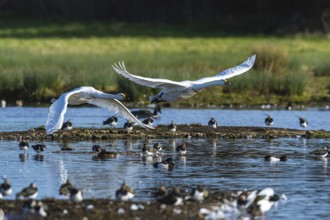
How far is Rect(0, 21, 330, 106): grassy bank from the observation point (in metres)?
39.8

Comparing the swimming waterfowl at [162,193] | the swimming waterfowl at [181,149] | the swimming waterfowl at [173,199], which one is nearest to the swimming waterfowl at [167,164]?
the swimming waterfowl at [181,149]

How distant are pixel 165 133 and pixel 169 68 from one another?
17.1m

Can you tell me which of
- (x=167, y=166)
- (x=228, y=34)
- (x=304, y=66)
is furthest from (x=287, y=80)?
(x=228, y=34)

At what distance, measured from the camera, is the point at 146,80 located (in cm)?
2330

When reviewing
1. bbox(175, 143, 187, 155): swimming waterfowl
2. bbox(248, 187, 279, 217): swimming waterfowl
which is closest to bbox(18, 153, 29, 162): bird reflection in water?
bbox(175, 143, 187, 155): swimming waterfowl

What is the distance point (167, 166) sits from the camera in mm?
21844

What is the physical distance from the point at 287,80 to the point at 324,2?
32012mm

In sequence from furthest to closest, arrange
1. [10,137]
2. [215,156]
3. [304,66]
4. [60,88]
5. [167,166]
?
[304,66] < [60,88] < [10,137] < [215,156] < [167,166]

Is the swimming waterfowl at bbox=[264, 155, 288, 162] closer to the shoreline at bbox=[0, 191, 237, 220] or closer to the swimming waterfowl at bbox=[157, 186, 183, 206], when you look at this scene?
the shoreline at bbox=[0, 191, 237, 220]

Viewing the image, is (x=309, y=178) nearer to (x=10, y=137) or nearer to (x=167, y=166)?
(x=167, y=166)

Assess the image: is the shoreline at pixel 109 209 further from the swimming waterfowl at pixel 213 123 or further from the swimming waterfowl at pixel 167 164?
the swimming waterfowl at pixel 213 123

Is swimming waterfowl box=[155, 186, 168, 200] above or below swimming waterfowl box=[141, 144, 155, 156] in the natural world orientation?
below

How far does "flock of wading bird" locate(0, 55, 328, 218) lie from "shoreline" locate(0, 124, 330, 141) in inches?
13.6

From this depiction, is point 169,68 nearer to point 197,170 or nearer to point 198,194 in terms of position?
point 197,170
